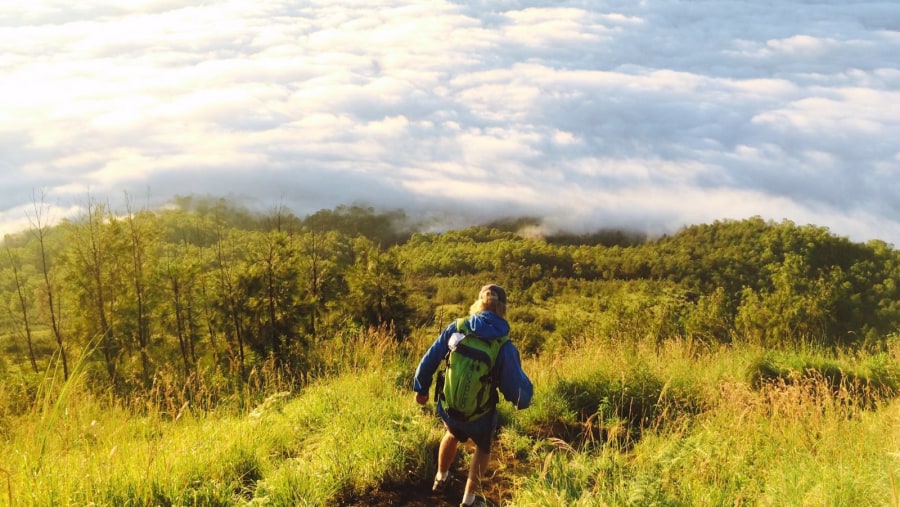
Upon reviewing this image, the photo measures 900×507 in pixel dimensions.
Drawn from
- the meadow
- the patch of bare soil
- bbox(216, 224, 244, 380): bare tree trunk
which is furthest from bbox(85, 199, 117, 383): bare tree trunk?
the patch of bare soil

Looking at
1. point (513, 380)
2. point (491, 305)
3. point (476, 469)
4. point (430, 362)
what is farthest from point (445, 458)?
point (491, 305)

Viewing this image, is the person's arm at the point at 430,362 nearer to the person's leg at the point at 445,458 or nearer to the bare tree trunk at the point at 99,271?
the person's leg at the point at 445,458

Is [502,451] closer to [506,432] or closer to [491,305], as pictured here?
[506,432]

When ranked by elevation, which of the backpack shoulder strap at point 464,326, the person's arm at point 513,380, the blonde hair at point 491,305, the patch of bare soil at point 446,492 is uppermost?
the blonde hair at point 491,305

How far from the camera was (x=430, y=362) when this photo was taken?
4441 mm

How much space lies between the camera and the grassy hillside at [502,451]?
12.2 ft

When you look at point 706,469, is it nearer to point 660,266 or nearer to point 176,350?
point 176,350

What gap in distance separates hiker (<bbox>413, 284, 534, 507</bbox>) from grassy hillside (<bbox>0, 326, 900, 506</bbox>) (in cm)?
31

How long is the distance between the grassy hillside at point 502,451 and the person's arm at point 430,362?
574 mm

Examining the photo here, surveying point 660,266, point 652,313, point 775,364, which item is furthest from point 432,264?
point 775,364

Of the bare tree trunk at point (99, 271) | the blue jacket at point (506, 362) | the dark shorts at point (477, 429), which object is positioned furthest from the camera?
the bare tree trunk at point (99, 271)

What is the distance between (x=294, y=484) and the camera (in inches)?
157

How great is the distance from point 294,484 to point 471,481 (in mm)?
1319

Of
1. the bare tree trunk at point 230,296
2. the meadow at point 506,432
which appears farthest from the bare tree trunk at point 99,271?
the meadow at point 506,432
